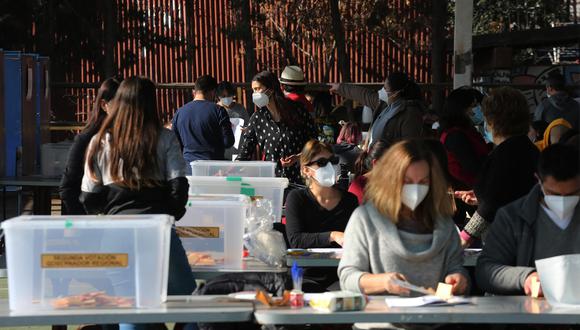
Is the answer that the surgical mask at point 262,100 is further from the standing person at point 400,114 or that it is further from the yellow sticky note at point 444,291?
the yellow sticky note at point 444,291

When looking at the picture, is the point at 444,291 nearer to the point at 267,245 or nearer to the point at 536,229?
the point at 536,229

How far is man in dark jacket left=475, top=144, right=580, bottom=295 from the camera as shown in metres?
5.05

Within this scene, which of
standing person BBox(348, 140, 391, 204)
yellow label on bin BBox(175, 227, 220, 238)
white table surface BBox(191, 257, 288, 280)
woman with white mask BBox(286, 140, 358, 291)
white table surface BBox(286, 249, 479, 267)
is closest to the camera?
white table surface BBox(191, 257, 288, 280)

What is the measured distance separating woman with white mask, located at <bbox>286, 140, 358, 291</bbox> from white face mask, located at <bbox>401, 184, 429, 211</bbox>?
167cm

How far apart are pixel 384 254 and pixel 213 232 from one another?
1478mm

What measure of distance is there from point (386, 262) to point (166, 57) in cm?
1951

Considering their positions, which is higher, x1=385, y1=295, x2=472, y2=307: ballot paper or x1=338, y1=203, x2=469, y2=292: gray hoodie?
x1=338, y1=203, x2=469, y2=292: gray hoodie

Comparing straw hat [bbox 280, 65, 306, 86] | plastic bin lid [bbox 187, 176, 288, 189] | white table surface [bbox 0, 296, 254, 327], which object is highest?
straw hat [bbox 280, 65, 306, 86]

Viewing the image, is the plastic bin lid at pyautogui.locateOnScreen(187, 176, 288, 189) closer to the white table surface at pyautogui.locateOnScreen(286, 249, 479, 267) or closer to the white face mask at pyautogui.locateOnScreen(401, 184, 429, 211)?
the white table surface at pyautogui.locateOnScreen(286, 249, 479, 267)

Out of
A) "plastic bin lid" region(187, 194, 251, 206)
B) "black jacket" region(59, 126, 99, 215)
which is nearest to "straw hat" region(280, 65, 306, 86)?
"plastic bin lid" region(187, 194, 251, 206)

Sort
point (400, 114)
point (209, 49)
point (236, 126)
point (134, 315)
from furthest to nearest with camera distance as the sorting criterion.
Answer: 1. point (209, 49)
2. point (236, 126)
3. point (400, 114)
4. point (134, 315)

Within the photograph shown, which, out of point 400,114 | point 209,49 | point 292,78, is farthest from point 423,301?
point 209,49

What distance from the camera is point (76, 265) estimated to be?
482 centimetres

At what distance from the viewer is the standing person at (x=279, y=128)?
9.20 meters
